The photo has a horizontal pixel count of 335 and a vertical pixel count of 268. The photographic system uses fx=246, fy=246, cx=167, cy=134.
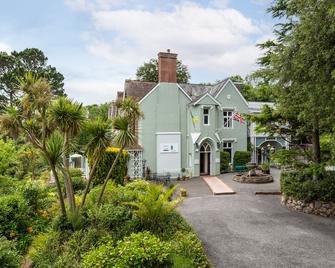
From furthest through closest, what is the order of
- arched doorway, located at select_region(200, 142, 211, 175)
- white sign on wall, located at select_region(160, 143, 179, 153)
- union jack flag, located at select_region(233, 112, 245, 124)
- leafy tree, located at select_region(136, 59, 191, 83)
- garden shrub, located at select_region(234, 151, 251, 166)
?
leafy tree, located at select_region(136, 59, 191, 83) → garden shrub, located at select_region(234, 151, 251, 166) → union jack flag, located at select_region(233, 112, 245, 124) → arched doorway, located at select_region(200, 142, 211, 175) → white sign on wall, located at select_region(160, 143, 179, 153)

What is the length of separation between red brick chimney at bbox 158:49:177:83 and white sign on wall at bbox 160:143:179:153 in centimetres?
626

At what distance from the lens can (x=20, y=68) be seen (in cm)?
3653

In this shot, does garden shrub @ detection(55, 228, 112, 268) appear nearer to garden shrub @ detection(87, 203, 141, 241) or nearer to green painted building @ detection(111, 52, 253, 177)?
garden shrub @ detection(87, 203, 141, 241)

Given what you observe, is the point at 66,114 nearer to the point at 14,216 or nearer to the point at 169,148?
the point at 14,216

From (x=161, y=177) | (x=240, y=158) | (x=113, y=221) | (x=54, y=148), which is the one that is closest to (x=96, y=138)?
(x=54, y=148)

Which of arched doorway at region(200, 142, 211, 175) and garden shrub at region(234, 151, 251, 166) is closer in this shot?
arched doorway at region(200, 142, 211, 175)

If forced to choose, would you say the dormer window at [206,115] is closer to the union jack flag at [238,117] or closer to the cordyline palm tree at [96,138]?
the union jack flag at [238,117]

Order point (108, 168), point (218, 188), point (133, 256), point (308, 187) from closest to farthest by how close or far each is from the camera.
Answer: point (133, 256), point (308, 187), point (108, 168), point (218, 188)

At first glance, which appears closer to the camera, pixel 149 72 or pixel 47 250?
pixel 47 250

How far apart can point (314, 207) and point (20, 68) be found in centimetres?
4018

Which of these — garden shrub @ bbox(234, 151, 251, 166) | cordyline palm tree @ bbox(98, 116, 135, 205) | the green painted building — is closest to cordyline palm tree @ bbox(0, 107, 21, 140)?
cordyline palm tree @ bbox(98, 116, 135, 205)

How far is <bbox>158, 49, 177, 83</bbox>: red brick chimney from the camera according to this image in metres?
23.8

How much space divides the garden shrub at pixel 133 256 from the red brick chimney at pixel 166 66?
19.8 metres

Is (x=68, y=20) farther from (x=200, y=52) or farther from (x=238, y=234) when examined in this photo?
(x=200, y=52)
